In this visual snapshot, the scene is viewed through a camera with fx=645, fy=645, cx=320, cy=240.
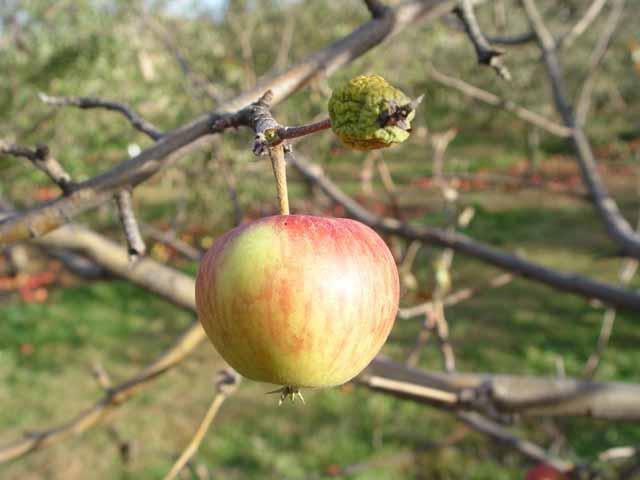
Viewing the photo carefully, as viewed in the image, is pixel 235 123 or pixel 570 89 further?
pixel 570 89

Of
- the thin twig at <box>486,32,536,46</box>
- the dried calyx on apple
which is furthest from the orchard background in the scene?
the dried calyx on apple

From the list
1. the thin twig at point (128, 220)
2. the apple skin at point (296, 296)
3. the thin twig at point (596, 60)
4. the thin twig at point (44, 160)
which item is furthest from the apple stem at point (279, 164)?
the thin twig at point (596, 60)

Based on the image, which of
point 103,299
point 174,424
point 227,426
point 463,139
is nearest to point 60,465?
point 174,424

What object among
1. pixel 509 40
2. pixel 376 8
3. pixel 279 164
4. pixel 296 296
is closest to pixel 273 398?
pixel 509 40

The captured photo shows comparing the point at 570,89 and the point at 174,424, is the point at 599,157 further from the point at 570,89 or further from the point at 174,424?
the point at 174,424

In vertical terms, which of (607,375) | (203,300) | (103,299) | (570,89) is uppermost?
(570,89)

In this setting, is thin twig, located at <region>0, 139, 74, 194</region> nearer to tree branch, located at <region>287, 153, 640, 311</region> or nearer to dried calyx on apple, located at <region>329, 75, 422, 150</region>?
dried calyx on apple, located at <region>329, 75, 422, 150</region>

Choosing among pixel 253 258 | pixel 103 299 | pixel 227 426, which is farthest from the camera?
pixel 103 299

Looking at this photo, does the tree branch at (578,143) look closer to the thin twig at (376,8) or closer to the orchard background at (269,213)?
the orchard background at (269,213)
